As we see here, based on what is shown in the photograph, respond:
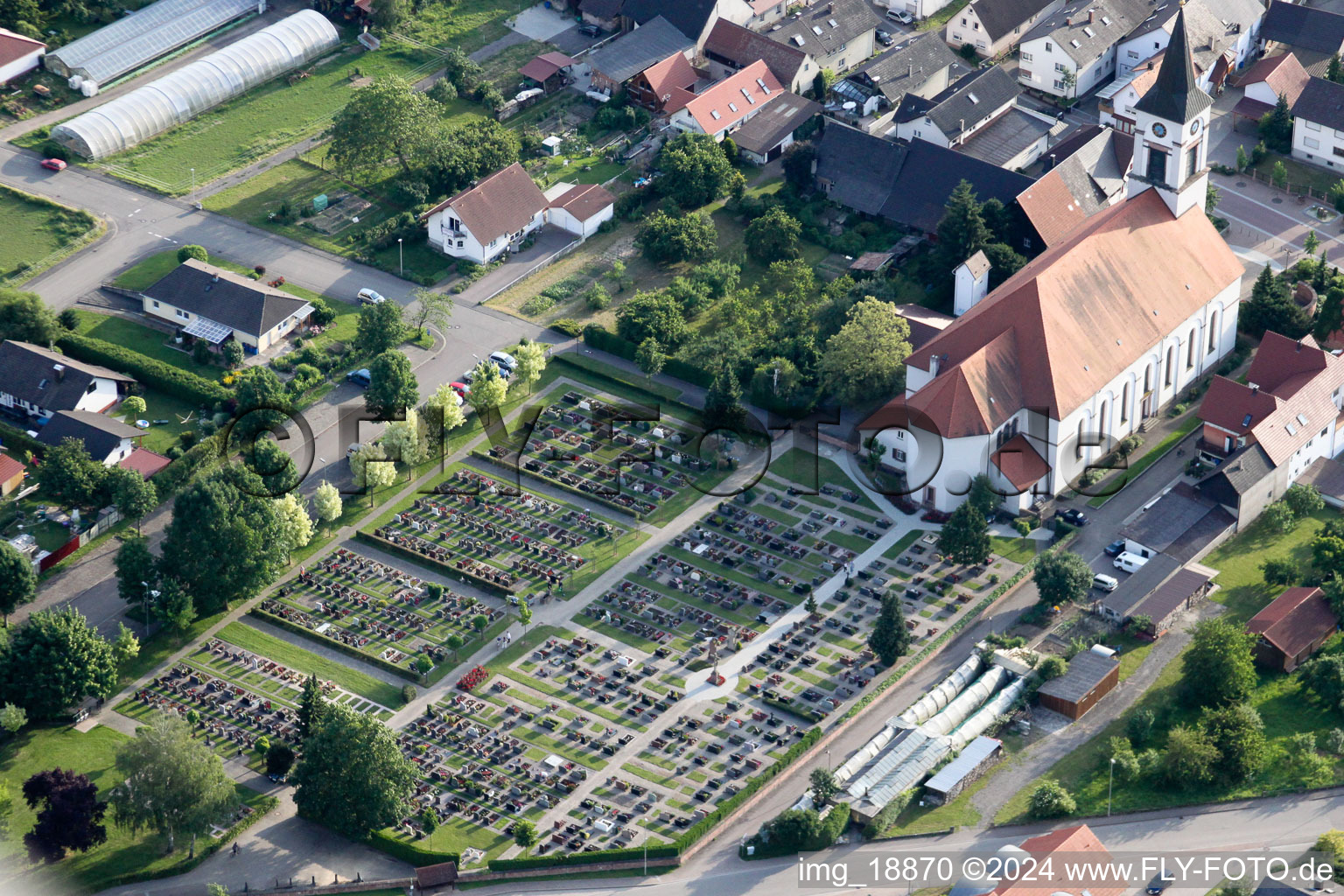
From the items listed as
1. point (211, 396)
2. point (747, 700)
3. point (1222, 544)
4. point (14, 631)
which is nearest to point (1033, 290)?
point (1222, 544)

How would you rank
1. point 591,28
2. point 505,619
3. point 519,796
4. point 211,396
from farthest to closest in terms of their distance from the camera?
point 591,28 → point 211,396 → point 505,619 → point 519,796

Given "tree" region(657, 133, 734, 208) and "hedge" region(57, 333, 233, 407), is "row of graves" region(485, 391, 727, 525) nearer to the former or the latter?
"hedge" region(57, 333, 233, 407)

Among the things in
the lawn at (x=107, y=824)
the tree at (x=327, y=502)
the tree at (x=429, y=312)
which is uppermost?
the tree at (x=429, y=312)

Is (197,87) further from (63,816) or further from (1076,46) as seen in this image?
(63,816)

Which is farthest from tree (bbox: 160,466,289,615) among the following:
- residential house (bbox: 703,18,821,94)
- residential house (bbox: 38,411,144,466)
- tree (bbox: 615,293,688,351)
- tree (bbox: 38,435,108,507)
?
residential house (bbox: 703,18,821,94)

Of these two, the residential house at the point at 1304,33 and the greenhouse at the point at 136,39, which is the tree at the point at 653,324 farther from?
the residential house at the point at 1304,33

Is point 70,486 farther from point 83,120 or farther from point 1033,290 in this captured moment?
point 1033,290

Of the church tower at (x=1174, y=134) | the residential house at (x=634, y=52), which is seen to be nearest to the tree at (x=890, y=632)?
the church tower at (x=1174, y=134)
